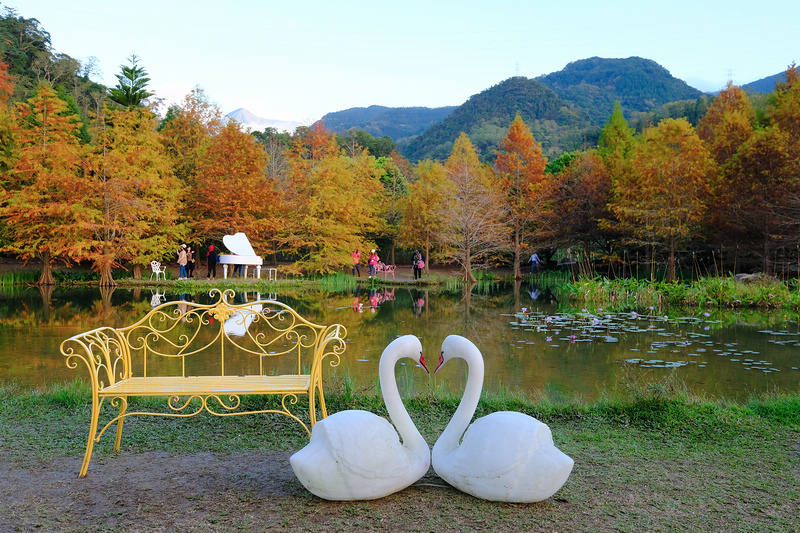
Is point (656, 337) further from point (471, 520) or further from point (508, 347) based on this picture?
point (471, 520)

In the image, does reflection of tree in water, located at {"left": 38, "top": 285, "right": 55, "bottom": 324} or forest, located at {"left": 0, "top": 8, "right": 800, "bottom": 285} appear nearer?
reflection of tree in water, located at {"left": 38, "top": 285, "right": 55, "bottom": 324}

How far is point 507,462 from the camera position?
250 centimetres

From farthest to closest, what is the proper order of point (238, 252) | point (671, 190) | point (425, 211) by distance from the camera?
point (425, 211), point (238, 252), point (671, 190)

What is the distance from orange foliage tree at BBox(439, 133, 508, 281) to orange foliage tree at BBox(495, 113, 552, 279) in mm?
651

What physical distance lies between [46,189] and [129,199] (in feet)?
8.19

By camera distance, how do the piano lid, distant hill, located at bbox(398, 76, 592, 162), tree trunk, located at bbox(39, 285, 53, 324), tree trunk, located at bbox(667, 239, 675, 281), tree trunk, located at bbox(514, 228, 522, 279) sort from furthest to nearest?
distant hill, located at bbox(398, 76, 592, 162) → tree trunk, located at bbox(514, 228, 522, 279) → the piano lid → tree trunk, located at bbox(667, 239, 675, 281) → tree trunk, located at bbox(39, 285, 53, 324)

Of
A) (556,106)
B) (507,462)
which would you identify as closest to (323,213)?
(507,462)

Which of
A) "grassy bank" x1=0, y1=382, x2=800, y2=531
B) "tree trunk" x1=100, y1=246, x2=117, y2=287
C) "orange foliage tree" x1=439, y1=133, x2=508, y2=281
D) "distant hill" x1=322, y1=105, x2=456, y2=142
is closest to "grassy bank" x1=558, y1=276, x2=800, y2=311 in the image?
"orange foliage tree" x1=439, y1=133, x2=508, y2=281

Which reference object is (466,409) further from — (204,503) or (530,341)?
(530,341)

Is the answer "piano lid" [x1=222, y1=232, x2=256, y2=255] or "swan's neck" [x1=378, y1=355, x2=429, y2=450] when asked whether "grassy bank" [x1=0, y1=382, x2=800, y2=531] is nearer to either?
"swan's neck" [x1=378, y1=355, x2=429, y2=450]

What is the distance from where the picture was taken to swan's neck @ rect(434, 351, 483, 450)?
9.02ft

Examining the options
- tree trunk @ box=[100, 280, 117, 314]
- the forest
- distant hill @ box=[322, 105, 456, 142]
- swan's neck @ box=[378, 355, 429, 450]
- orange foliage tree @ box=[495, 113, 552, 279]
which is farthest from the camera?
distant hill @ box=[322, 105, 456, 142]

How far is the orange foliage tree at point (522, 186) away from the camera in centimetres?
2355

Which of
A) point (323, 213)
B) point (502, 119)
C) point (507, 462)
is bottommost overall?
point (507, 462)
